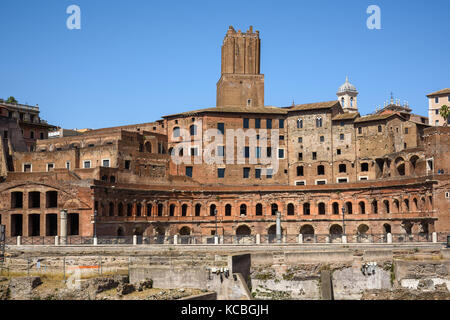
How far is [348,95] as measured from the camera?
128 metres

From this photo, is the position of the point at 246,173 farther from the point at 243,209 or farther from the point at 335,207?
the point at 335,207

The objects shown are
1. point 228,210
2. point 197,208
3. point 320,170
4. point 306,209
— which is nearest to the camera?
point 306,209

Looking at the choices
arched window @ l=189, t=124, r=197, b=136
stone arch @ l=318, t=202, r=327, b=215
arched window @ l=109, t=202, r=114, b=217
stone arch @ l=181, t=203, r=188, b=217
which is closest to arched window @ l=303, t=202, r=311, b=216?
stone arch @ l=318, t=202, r=327, b=215

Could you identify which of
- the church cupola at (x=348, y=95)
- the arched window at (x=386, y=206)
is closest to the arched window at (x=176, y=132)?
the arched window at (x=386, y=206)

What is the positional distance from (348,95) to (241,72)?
48838 millimetres

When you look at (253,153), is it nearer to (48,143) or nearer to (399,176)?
(399,176)

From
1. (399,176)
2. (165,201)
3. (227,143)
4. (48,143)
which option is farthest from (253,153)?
(48,143)

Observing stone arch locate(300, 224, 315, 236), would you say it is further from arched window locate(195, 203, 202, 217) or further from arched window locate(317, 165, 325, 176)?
arched window locate(195, 203, 202, 217)

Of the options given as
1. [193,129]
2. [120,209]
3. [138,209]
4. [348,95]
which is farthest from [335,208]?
[348,95]

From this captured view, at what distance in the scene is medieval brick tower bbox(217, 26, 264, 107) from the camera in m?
84.6

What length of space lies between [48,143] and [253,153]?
2707 cm

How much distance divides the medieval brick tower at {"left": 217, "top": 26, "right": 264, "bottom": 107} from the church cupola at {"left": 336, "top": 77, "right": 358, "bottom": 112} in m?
46.2

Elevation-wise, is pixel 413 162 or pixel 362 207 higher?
pixel 413 162
